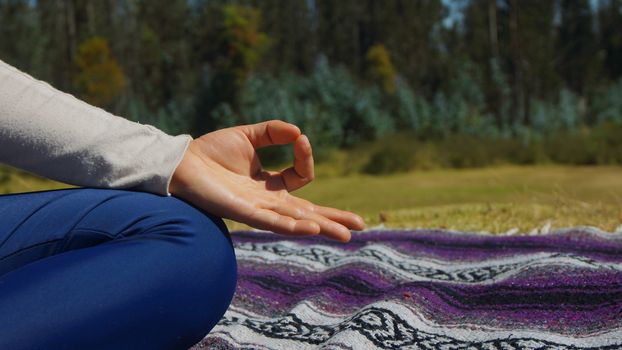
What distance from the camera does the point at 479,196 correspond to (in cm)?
603

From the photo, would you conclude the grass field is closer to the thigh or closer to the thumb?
the thumb

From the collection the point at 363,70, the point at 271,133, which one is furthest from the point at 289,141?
the point at 363,70

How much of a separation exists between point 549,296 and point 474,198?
4.11 metres

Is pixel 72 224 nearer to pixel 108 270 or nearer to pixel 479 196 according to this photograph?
pixel 108 270

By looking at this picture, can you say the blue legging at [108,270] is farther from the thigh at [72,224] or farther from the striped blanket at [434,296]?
the striped blanket at [434,296]

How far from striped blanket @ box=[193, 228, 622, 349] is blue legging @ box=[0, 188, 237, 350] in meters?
0.39

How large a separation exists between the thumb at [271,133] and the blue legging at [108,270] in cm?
22

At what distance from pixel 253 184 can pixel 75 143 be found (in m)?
0.40

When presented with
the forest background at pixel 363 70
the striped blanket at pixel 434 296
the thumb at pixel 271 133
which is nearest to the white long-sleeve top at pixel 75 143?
the thumb at pixel 271 133

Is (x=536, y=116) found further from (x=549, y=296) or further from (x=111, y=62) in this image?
(x=549, y=296)

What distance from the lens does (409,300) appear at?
1.84 m

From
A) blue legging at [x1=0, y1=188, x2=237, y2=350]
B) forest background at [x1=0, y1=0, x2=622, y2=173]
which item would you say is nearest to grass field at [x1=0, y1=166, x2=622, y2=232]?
forest background at [x1=0, y1=0, x2=622, y2=173]

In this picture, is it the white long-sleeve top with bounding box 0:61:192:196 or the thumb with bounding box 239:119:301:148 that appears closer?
the white long-sleeve top with bounding box 0:61:192:196

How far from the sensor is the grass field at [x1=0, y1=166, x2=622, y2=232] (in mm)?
3381
